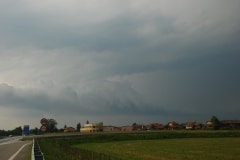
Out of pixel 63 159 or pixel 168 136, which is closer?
pixel 63 159

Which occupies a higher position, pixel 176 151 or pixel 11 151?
pixel 11 151

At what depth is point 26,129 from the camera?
108062 mm

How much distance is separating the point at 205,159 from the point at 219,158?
174cm

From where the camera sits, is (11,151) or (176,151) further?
(176,151)

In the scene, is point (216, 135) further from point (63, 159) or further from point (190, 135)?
point (63, 159)

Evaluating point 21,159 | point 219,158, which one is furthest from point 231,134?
point 21,159

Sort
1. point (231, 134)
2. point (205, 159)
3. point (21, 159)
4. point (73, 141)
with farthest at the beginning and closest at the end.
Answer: point (231, 134)
point (73, 141)
point (205, 159)
point (21, 159)

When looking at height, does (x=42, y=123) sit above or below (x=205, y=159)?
above

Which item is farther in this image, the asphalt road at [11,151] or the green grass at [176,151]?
the green grass at [176,151]

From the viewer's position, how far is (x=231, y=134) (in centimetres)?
11206

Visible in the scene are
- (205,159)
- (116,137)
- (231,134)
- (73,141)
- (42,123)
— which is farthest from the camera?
(231,134)

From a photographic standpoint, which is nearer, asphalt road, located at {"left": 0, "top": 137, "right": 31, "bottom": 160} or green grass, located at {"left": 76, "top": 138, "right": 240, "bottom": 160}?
asphalt road, located at {"left": 0, "top": 137, "right": 31, "bottom": 160}

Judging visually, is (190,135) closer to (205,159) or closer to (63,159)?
(205,159)

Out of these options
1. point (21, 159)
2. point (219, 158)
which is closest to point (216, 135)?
point (219, 158)
